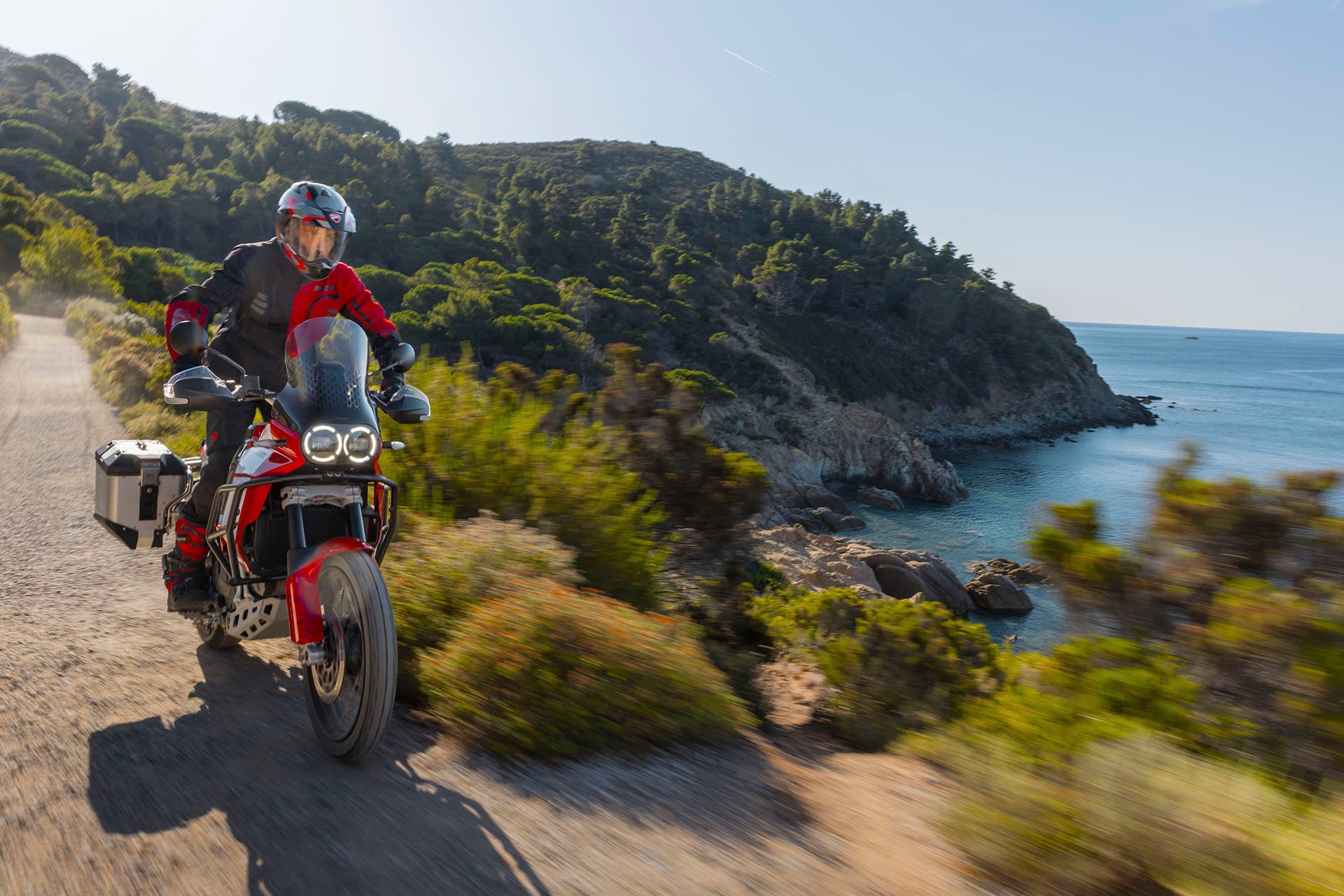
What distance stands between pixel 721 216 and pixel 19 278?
66.1 metres

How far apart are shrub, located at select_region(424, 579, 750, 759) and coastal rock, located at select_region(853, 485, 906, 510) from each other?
156 ft

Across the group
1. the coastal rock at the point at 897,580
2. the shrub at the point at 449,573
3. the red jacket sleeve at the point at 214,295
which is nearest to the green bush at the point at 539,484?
the shrub at the point at 449,573

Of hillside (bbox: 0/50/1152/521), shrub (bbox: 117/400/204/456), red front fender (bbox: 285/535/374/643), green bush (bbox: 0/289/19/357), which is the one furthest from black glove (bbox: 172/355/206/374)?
hillside (bbox: 0/50/1152/521)

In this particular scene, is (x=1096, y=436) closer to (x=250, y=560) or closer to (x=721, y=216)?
(x=721, y=216)

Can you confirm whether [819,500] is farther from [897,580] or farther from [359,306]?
[359,306]

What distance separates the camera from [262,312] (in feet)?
12.3

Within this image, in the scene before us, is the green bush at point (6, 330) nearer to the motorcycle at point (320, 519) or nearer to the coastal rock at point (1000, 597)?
the motorcycle at point (320, 519)

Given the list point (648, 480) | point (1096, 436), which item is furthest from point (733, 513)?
point (1096, 436)

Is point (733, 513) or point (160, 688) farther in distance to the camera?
point (733, 513)

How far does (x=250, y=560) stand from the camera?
3.37 m

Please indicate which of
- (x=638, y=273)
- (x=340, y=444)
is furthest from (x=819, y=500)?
(x=340, y=444)

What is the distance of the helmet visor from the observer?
346 centimetres

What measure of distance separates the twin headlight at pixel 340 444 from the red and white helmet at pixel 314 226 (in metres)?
0.98

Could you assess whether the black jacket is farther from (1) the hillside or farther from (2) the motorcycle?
(1) the hillside
